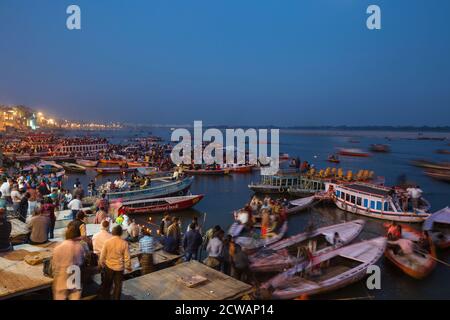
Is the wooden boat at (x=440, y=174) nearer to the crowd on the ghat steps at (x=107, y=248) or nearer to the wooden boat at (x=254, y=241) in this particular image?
the wooden boat at (x=254, y=241)

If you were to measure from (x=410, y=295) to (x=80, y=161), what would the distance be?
49.6 meters

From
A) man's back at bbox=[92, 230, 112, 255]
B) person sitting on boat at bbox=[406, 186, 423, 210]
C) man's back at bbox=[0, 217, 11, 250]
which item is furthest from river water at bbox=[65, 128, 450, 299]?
man's back at bbox=[0, 217, 11, 250]

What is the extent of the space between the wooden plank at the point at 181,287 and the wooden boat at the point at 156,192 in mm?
19283

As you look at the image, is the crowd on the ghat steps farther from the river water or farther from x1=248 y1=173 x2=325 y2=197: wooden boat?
x1=248 y1=173 x2=325 y2=197: wooden boat

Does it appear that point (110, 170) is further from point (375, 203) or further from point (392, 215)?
point (392, 215)

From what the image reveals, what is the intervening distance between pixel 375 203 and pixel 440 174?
33.8 m

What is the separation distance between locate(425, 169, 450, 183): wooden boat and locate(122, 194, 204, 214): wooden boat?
4111 cm

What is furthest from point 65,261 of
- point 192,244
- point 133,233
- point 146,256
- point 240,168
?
point 240,168

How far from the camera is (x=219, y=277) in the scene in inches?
291

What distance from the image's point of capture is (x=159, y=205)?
26703mm

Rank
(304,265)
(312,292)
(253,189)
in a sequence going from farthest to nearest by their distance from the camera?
(253,189) → (304,265) → (312,292)

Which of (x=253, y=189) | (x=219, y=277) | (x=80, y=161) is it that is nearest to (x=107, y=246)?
(x=219, y=277)
